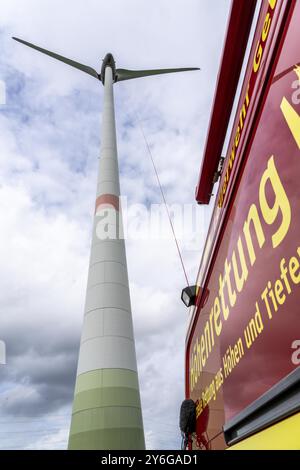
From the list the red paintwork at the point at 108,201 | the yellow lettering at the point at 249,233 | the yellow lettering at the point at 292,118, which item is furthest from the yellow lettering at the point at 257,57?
the red paintwork at the point at 108,201

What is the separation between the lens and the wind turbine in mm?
15555

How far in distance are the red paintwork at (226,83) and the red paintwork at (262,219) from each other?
0.67 meters

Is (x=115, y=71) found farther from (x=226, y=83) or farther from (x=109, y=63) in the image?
(x=226, y=83)

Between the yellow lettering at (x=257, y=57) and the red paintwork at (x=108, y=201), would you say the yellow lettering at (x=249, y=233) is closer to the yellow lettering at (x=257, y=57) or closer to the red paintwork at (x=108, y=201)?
the yellow lettering at (x=257, y=57)

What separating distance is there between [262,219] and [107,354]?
15778mm

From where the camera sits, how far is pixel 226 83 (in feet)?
12.4

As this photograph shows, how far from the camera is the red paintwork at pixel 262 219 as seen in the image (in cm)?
209

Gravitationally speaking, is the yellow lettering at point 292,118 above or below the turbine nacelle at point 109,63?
below

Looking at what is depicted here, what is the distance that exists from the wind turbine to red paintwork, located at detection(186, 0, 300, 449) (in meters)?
13.1

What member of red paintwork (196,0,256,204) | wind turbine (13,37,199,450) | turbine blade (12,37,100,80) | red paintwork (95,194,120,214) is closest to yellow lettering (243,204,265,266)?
red paintwork (196,0,256,204)

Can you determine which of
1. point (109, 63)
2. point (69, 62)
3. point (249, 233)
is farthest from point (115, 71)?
point (249, 233)

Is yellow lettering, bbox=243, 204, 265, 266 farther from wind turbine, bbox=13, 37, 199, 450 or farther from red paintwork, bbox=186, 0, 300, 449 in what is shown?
wind turbine, bbox=13, 37, 199, 450

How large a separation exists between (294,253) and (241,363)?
3.91ft
